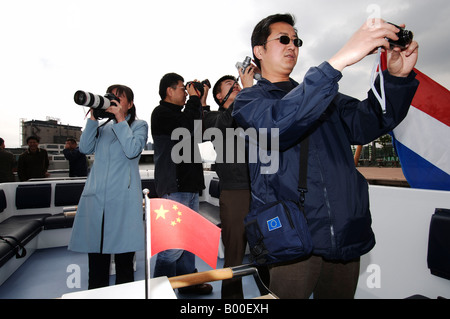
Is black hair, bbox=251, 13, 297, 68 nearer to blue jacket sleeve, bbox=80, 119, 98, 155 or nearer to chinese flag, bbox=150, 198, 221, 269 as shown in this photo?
chinese flag, bbox=150, 198, 221, 269

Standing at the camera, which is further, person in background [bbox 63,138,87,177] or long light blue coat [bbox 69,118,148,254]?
person in background [bbox 63,138,87,177]

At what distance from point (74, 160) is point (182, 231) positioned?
18.5 ft

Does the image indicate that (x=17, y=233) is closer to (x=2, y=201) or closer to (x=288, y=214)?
(x=2, y=201)

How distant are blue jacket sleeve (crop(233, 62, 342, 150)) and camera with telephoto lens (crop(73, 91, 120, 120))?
109 cm

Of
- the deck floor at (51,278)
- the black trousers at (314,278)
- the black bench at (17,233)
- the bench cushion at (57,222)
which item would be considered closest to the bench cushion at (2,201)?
the black bench at (17,233)

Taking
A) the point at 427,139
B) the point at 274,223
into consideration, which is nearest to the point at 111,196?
the point at 274,223

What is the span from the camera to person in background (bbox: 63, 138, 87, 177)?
533 centimetres

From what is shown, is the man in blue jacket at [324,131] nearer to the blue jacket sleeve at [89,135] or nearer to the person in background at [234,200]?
the person in background at [234,200]

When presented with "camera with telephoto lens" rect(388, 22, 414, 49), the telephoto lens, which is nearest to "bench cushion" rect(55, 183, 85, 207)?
the telephoto lens

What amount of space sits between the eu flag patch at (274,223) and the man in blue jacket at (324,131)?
→ 106mm

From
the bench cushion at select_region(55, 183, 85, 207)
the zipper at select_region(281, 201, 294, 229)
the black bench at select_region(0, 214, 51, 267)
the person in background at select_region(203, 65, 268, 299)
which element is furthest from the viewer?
the bench cushion at select_region(55, 183, 85, 207)

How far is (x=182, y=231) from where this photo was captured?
0.79 metres

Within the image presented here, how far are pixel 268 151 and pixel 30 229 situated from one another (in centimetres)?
371
